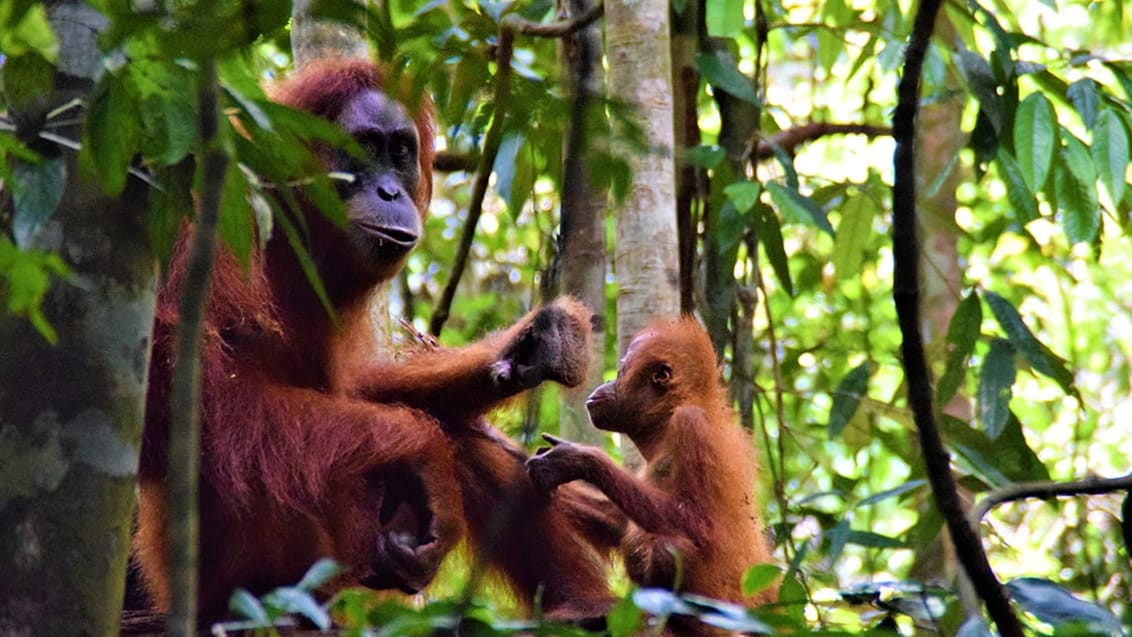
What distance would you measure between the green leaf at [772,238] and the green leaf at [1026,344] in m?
0.62

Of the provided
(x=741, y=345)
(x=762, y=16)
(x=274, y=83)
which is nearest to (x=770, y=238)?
(x=741, y=345)

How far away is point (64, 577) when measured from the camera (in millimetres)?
1581

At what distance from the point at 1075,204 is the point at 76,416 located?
2.60 metres

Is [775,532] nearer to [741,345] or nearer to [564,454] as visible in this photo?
[741,345]

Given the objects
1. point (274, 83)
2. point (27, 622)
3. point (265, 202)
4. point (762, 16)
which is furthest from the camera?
point (762, 16)

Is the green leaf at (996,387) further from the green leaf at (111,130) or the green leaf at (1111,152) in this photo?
the green leaf at (111,130)

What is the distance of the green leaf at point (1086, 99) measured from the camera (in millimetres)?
3209

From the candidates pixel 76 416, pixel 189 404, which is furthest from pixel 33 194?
pixel 189 404

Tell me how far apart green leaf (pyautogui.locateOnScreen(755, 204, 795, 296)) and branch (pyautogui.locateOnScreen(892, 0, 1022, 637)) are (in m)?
1.82

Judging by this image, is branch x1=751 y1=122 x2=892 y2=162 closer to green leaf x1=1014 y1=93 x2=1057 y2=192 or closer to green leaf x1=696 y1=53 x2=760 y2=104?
green leaf x1=696 y1=53 x2=760 y2=104

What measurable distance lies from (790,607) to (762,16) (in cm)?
240

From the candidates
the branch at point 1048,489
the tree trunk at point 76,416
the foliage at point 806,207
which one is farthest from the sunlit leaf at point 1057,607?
the tree trunk at point 76,416

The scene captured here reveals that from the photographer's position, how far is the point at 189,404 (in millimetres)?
1146

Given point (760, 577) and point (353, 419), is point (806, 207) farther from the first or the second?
point (760, 577)
